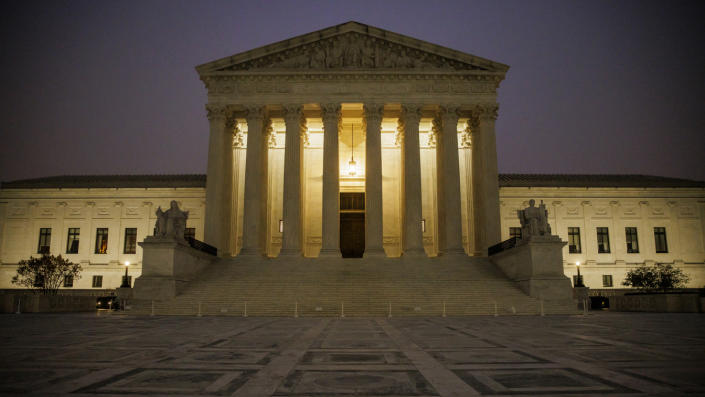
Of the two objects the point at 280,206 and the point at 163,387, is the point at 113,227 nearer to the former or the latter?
the point at 280,206

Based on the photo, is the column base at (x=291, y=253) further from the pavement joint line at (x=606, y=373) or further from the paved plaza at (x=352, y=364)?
the pavement joint line at (x=606, y=373)

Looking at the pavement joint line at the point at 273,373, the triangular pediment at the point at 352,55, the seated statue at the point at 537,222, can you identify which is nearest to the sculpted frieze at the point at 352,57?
the triangular pediment at the point at 352,55

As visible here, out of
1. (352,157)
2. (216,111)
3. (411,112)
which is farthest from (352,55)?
(216,111)

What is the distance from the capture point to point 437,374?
7.91m

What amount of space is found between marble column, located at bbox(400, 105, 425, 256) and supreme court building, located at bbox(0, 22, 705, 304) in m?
0.09

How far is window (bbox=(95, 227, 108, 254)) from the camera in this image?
171 feet

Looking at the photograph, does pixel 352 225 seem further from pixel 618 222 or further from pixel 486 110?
pixel 618 222

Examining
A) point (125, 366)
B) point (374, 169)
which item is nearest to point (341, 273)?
point (374, 169)

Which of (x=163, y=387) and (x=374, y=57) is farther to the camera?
(x=374, y=57)

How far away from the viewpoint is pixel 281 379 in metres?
7.55

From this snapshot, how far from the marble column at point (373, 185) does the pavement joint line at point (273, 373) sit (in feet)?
91.2

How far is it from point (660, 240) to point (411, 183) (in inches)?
1173

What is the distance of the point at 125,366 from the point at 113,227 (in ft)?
159

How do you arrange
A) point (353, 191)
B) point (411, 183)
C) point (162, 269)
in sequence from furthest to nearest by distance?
point (353, 191) < point (411, 183) < point (162, 269)
